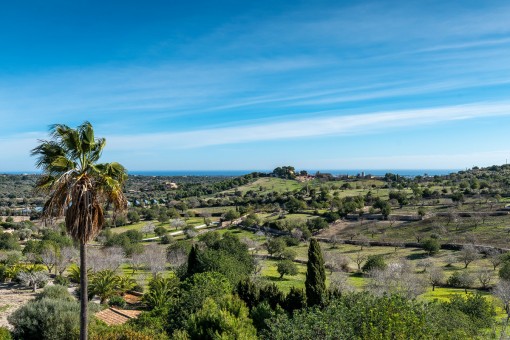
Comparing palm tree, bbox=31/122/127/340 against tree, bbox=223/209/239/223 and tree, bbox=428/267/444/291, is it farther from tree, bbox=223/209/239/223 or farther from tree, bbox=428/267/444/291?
tree, bbox=223/209/239/223

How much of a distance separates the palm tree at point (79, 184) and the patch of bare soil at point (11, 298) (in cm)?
1323

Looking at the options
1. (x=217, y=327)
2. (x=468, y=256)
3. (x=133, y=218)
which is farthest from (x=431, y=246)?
(x=133, y=218)

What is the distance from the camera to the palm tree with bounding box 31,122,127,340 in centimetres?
1172

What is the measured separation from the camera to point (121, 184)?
1276 cm

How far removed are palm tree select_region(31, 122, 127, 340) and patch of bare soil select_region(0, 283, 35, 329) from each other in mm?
13233

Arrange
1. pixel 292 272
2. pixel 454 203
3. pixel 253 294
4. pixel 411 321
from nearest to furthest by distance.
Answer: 1. pixel 411 321
2. pixel 253 294
3. pixel 292 272
4. pixel 454 203

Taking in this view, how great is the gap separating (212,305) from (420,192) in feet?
284

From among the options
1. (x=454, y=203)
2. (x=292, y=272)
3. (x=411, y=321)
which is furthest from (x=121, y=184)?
(x=454, y=203)

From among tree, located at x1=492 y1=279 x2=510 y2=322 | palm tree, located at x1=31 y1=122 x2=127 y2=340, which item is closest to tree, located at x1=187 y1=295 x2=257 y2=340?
palm tree, located at x1=31 y1=122 x2=127 y2=340

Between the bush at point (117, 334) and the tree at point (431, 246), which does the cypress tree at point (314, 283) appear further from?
the tree at point (431, 246)

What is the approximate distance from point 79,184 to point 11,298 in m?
21.5

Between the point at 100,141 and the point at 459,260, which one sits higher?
the point at 100,141

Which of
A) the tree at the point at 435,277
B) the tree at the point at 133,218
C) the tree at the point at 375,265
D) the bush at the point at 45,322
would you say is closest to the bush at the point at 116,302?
the bush at the point at 45,322

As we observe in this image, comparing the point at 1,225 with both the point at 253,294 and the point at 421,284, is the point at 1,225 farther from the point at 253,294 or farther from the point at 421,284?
the point at 421,284
